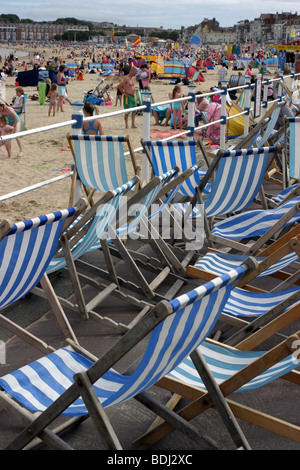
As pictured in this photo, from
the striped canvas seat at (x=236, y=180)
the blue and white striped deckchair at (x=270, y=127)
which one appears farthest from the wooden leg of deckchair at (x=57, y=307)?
the blue and white striped deckchair at (x=270, y=127)

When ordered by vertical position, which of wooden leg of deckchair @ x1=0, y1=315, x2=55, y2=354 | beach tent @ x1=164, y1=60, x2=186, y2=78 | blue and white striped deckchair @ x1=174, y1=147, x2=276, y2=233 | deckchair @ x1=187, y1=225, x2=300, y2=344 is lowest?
wooden leg of deckchair @ x1=0, y1=315, x2=55, y2=354

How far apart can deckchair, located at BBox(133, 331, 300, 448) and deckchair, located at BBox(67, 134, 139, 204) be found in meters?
2.25

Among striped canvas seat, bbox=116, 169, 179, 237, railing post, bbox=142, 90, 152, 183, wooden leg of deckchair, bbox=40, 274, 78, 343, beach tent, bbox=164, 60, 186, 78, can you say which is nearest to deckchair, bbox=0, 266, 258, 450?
wooden leg of deckchair, bbox=40, 274, 78, 343

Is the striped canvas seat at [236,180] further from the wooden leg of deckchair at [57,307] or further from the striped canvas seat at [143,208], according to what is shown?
the wooden leg of deckchair at [57,307]

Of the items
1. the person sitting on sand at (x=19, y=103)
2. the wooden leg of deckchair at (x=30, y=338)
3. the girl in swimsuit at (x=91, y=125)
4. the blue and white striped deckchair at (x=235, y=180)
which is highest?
the person sitting on sand at (x=19, y=103)

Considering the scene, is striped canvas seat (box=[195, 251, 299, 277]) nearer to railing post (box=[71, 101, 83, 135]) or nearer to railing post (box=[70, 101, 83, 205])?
railing post (box=[70, 101, 83, 205])

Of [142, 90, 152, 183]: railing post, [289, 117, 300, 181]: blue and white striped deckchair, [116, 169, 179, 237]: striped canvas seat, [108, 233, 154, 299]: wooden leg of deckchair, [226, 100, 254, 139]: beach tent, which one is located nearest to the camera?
[108, 233, 154, 299]: wooden leg of deckchair

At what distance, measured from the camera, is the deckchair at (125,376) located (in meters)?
1.55

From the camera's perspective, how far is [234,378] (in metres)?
1.85

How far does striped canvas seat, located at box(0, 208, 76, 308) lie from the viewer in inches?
84.1

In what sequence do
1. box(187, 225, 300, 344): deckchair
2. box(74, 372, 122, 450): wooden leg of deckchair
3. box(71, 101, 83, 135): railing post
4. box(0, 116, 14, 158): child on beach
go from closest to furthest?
box(74, 372, 122, 450): wooden leg of deckchair → box(187, 225, 300, 344): deckchair → box(71, 101, 83, 135): railing post → box(0, 116, 14, 158): child on beach

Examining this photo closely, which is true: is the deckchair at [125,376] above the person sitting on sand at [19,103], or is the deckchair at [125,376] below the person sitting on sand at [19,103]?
below

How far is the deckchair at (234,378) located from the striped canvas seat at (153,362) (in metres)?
0.18
